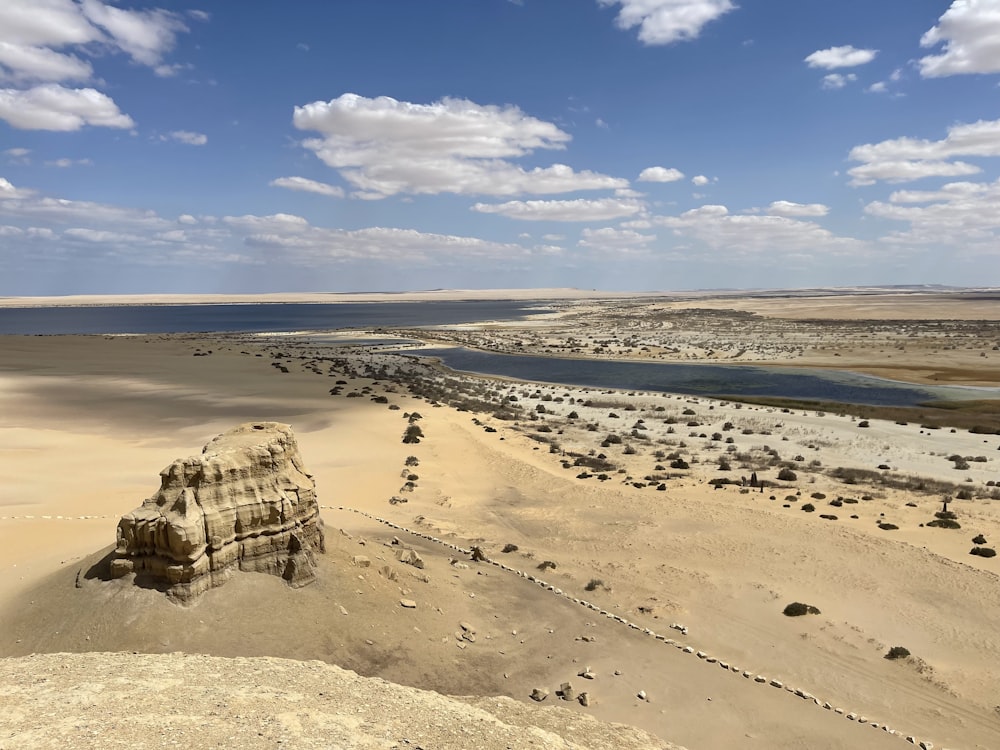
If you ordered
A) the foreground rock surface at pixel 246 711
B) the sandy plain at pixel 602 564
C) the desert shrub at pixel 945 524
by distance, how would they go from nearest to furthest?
1. the foreground rock surface at pixel 246 711
2. the sandy plain at pixel 602 564
3. the desert shrub at pixel 945 524

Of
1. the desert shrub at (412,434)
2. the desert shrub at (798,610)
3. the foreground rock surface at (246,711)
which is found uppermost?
the foreground rock surface at (246,711)

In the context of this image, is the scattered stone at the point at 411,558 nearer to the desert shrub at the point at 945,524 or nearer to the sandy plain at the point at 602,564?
the sandy plain at the point at 602,564

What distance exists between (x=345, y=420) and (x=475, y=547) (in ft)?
73.8

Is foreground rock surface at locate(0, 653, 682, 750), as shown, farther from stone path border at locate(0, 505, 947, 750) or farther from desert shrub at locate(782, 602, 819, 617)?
desert shrub at locate(782, 602, 819, 617)

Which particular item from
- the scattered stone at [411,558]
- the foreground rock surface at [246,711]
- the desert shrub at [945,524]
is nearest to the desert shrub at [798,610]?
the foreground rock surface at [246,711]

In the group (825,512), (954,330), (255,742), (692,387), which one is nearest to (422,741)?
(255,742)

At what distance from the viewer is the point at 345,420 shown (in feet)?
126

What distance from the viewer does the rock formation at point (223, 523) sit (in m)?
11.8

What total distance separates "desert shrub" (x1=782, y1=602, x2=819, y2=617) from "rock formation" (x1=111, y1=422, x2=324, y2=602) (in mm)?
11474

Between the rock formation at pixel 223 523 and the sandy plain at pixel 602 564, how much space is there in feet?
1.62

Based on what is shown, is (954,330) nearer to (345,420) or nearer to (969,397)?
(969,397)

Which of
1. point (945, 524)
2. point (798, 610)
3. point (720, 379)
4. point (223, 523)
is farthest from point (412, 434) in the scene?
point (720, 379)

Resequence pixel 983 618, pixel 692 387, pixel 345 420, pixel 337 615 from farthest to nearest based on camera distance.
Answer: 1. pixel 692 387
2. pixel 345 420
3. pixel 983 618
4. pixel 337 615

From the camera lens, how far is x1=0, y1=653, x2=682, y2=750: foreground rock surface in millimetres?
7160
